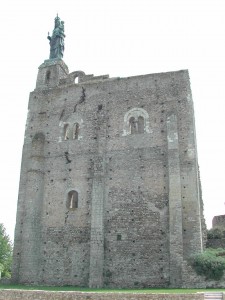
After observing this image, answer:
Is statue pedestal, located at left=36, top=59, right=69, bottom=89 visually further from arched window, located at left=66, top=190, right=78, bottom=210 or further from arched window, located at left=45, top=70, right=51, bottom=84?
arched window, located at left=66, top=190, right=78, bottom=210

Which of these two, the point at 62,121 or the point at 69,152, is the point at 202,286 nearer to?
the point at 69,152

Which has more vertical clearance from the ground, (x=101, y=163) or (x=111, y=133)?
(x=111, y=133)

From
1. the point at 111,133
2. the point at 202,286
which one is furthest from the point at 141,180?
the point at 202,286

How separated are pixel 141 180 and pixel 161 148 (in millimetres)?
1978

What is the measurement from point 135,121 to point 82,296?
11.5m

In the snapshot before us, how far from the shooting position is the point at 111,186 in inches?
781

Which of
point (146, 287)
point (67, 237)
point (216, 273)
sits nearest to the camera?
point (216, 273)

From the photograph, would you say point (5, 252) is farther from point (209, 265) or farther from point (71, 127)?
point (209, 265)

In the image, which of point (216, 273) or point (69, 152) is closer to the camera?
point (216, 273)

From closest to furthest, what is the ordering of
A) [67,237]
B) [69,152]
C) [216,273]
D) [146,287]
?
[216,273] < [146,287] < [67,237] < [69,152]

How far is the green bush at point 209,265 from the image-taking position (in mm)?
15852

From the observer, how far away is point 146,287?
17312 mm

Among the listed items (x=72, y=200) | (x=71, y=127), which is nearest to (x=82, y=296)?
(x=72, y=200)

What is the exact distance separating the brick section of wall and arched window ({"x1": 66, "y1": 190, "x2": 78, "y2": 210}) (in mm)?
8098
